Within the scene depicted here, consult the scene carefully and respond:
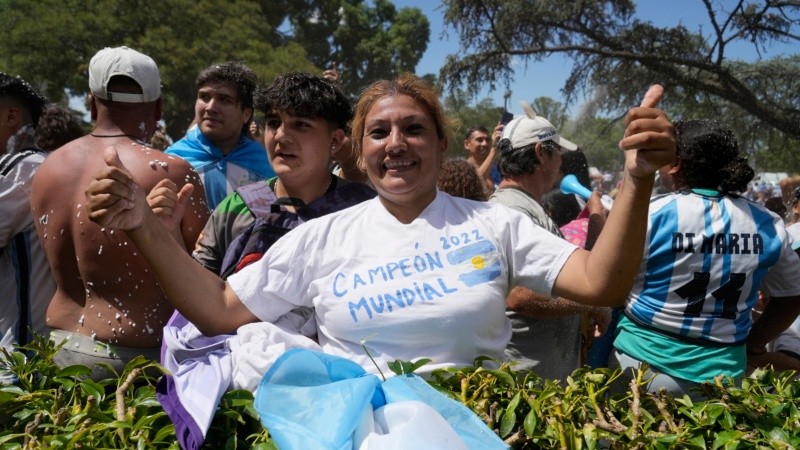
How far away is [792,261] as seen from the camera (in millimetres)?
3211

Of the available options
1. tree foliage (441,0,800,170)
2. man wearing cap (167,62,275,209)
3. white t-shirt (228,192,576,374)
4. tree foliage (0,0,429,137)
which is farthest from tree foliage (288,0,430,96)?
white t-shirt (228,192,576,374)

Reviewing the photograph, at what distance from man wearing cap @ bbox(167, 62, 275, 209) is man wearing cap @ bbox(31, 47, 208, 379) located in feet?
4.75

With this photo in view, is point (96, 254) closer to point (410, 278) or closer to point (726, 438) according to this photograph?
point (410, 278)

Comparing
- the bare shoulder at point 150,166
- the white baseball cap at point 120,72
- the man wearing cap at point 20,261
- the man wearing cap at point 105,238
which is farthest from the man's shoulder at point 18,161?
the bare shoulder at point 150,166

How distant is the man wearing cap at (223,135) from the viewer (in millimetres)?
4316

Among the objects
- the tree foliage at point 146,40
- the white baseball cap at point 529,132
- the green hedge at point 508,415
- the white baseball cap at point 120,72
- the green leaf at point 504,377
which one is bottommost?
the green hedge at point 508,415

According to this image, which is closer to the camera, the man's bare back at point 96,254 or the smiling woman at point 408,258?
the smiling woman at point 408,258

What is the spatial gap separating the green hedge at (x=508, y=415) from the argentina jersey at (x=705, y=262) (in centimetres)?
103

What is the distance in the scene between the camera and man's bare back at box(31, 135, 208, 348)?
2648mm

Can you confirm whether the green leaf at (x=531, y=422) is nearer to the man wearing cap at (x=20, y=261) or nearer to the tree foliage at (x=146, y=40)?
the man wearing cap at (x=20, y=261)

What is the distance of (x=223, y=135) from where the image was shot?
4387 millimetres

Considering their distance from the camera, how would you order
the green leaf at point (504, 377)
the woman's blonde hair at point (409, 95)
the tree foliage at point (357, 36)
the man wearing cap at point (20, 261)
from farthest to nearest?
the tree foliage at point (357, 36) < the man wearing cap at point (20, 261) < the woman's blonde hair at point (409, 95) < the green leaf at point (504, 377)

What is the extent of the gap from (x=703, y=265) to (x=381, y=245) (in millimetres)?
1583

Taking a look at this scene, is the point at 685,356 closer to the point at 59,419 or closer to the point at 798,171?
the point at 59,419
